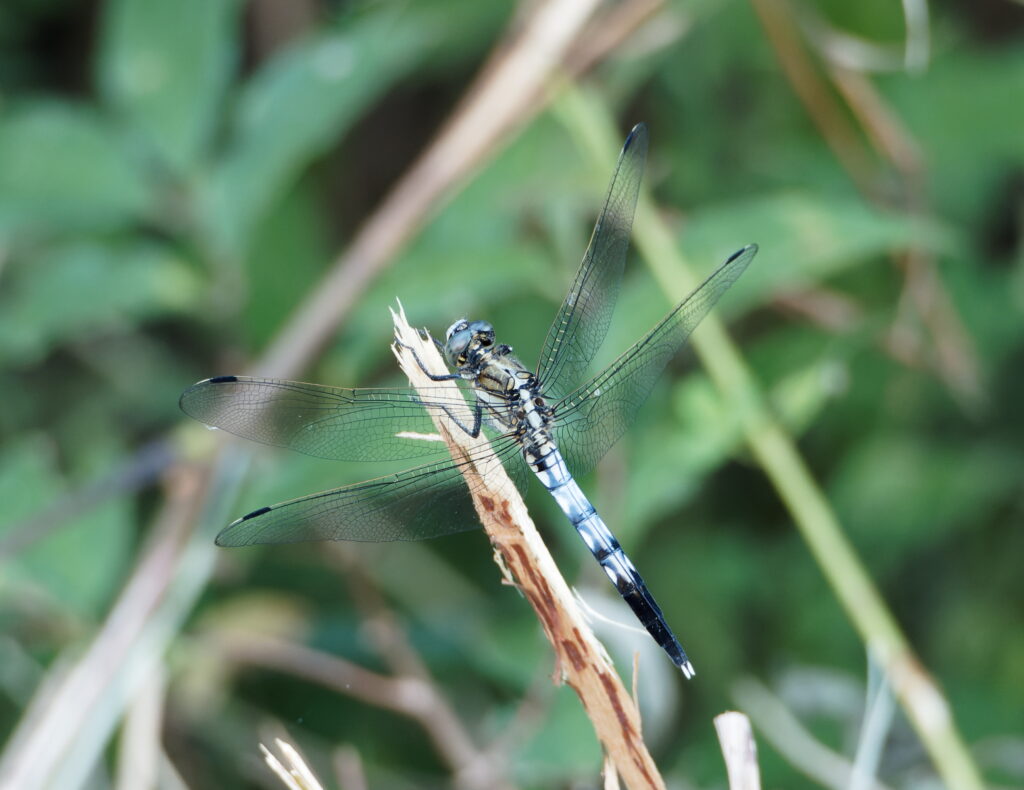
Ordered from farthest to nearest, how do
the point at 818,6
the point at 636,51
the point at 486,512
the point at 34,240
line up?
1. the point at 818,6
2. the point at 34,240
3. the point at 636,51
4. the point at 486,512

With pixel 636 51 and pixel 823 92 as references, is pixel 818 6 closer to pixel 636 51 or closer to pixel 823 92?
pixel 823 92

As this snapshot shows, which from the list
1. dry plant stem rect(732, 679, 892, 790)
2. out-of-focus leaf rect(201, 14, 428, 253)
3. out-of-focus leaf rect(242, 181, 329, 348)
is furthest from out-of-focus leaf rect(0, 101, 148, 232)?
dry plant stem rect(732, 679, 892, 790)

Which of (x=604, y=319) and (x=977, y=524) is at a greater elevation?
(x=604, y=319)

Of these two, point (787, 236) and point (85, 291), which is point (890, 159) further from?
point (85, 291)

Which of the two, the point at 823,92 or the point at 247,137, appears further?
the point at 823,92

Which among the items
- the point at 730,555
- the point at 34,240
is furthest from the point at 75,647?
the point at 730,555

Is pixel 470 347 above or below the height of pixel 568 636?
above

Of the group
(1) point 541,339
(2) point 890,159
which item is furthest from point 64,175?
(2) point 890,159

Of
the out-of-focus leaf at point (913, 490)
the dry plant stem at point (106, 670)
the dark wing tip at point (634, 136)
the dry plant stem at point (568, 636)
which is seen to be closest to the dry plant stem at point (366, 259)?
the dry plant stem at point (106, 670)
